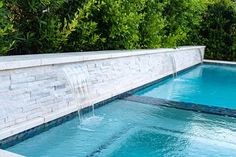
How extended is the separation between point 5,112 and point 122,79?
391cm

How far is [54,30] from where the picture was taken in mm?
7062

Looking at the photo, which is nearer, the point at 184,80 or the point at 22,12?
the point at 22,12

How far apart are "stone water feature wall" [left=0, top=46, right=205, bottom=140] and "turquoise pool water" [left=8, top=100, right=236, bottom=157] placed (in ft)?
0.94

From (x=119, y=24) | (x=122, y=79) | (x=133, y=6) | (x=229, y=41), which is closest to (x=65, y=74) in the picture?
(x=122, y=79)

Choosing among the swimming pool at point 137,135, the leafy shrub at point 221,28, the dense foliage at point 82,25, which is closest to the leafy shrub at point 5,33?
the dense foliage at point 82,25

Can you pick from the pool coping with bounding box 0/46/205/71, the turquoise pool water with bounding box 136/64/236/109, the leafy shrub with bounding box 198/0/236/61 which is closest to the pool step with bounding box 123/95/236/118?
the turquoise pool water with bounding box 136/64/236/109

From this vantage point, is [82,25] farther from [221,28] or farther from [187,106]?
[221,28]

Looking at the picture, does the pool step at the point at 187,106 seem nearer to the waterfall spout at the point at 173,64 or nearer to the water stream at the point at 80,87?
the water stream at the point at 80,87

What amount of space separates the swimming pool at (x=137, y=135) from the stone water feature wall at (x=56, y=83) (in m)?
0.27

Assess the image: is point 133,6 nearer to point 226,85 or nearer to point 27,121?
point 226,85

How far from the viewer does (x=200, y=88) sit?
33.1 ft

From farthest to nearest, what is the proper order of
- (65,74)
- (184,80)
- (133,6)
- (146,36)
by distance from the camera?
(184,80) < (146,36) < (133,6) < (65,74)

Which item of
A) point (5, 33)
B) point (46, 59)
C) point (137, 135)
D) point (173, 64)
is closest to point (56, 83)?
point (46, 59)

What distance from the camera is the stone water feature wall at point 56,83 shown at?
4551mm
